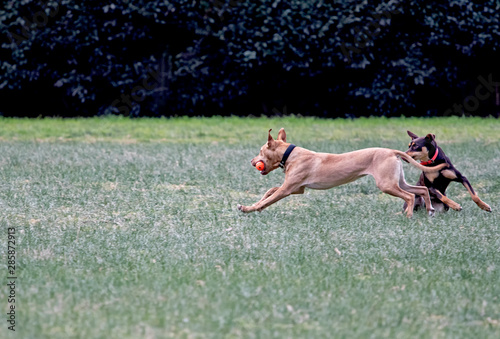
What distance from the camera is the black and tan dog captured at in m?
7.20

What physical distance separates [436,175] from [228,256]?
2706mm

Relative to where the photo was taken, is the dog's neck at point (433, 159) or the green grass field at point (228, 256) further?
the dog's neck at point (433, 159)

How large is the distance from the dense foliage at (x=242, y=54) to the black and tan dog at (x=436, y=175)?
9.66 metres

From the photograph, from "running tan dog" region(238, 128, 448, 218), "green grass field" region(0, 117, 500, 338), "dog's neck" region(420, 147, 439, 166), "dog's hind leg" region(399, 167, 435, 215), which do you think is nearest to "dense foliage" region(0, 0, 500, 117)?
"green grass field" region(0, 117, 500, 338)

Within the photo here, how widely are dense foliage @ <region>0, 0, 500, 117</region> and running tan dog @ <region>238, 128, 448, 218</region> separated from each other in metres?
9.57

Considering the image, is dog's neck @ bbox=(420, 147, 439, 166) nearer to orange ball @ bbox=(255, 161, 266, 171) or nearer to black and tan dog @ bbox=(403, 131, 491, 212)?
black and tan dog @ bbox=(403, 131, 491, 212)

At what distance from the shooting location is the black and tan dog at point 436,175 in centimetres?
720

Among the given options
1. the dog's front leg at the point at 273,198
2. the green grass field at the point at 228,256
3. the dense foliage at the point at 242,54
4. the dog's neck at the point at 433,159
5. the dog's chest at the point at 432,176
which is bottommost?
the green grass field at the point at 228,256

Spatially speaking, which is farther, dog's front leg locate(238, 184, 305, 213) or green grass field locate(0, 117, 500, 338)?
dog's front leg locate(238, 184, 305, 213)

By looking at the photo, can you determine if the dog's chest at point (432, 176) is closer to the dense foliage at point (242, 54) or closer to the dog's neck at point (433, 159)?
the dog's neck at point (433, 159)

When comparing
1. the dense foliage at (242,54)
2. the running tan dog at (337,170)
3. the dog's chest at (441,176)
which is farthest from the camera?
the dense foliage at (242,54)

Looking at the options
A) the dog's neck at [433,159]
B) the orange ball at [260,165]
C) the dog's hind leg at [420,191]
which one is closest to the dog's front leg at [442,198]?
the dog's hind leg at [420,191]

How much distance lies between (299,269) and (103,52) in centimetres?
1289

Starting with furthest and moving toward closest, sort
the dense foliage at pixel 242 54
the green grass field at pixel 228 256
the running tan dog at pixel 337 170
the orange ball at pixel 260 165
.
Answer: the dense foliage at pixel 242 54
the orange ball at pixel 260 165
the running tan dog at pixel 337 170
the green grass field at pixel 228 256
